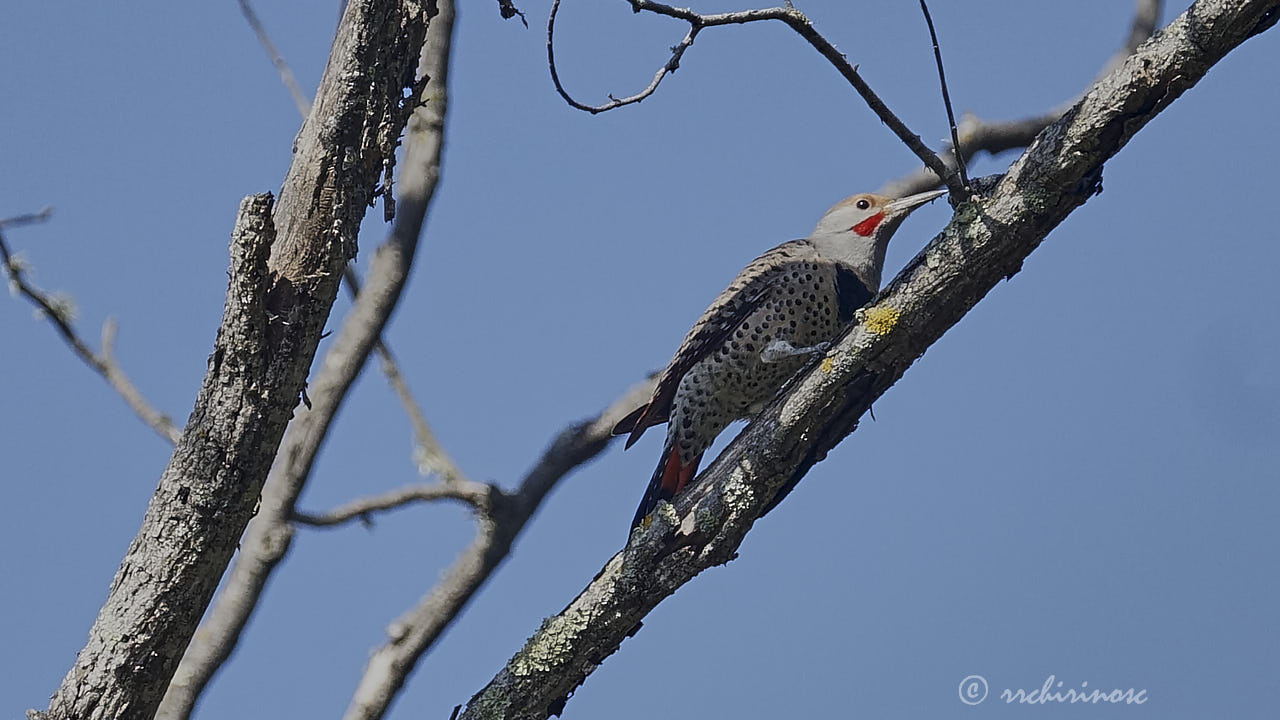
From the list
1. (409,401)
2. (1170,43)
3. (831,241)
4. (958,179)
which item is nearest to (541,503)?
(409,401)

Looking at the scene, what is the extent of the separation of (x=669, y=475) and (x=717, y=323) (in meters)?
0.67

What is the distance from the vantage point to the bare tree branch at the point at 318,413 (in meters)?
5.96

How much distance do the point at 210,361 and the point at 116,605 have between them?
762mm

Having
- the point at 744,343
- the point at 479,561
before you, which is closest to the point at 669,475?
the point at 744,343

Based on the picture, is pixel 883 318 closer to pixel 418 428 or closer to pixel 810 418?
pixel 810 418

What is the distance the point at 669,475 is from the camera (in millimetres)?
5383

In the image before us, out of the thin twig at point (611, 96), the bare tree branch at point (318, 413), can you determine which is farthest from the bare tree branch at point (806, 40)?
the bare tree branch at point (318, 413)

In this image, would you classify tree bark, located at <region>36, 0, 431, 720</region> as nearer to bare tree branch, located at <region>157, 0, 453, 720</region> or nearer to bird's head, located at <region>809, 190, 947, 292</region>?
bare tree branch, located at <region>157, 0, 453, 720</region>

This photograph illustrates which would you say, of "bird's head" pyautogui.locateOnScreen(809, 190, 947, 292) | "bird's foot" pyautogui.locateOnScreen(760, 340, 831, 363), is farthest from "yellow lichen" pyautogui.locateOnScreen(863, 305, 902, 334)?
"bird's head" pyautogui.locateOnScreen(809, 190, 947, 292)

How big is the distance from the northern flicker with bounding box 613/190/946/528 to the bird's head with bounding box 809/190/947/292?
2cm

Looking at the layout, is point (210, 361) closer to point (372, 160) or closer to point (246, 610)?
point (372, 160)

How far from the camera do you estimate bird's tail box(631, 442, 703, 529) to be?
17.4ft

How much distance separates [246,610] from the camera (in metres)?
6.05

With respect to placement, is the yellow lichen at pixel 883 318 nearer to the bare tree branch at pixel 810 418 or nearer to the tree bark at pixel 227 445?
the bare tree branch at pixel 810 418
